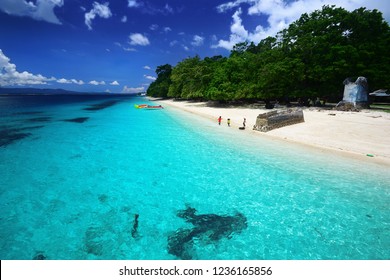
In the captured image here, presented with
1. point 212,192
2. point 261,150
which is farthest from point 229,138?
point 212,192

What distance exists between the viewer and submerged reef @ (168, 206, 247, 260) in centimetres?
638

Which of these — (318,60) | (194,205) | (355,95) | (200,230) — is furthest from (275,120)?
(318,60)

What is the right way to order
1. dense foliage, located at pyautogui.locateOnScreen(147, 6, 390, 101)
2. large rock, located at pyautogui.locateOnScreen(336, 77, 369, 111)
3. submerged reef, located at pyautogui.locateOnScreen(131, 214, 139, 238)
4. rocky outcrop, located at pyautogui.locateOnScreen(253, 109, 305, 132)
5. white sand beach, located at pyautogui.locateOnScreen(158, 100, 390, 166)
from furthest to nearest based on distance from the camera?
dense foliage, located at pyautogui.locateOnScreen(147, 6, 390, 101), large rock, located at pyautogui.locateOnScreen(336, 77, 369, 111), rocky outcrop, located at pyautogui.locateOnScreen(253, 109, 305, 132), white sand beach, located at pyautogui.locateOnScreen(158, 100, 390, 166), submerged reef, located at pyautogui.locateOnScreen(131, 214, 139, 238)

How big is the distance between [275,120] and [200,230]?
1775 centimetres

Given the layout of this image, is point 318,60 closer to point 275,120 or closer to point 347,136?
point 275,120

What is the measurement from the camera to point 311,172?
12.0 m

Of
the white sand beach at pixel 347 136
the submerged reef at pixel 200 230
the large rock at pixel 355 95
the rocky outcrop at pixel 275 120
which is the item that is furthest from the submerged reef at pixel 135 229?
the large rock at pixel 355 95

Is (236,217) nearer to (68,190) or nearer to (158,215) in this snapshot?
(158,215)

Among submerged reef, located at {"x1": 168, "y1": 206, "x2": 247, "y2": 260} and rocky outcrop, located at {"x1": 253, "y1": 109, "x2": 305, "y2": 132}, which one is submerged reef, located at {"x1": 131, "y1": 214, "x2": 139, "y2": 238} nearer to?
submerged reef, located at {"x1": 168, "y1": 206, "x2": 247, "y2": 260}

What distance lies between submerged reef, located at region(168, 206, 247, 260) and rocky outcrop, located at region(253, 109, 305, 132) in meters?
15.2

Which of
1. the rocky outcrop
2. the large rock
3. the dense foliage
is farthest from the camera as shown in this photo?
the dense foliage

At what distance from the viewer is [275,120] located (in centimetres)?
2205


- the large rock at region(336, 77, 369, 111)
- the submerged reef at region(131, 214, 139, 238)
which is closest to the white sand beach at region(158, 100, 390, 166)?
the large rock at region(336, 77, 369, 111)

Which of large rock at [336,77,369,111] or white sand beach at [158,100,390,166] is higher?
large rock at [336,77,369,111]
